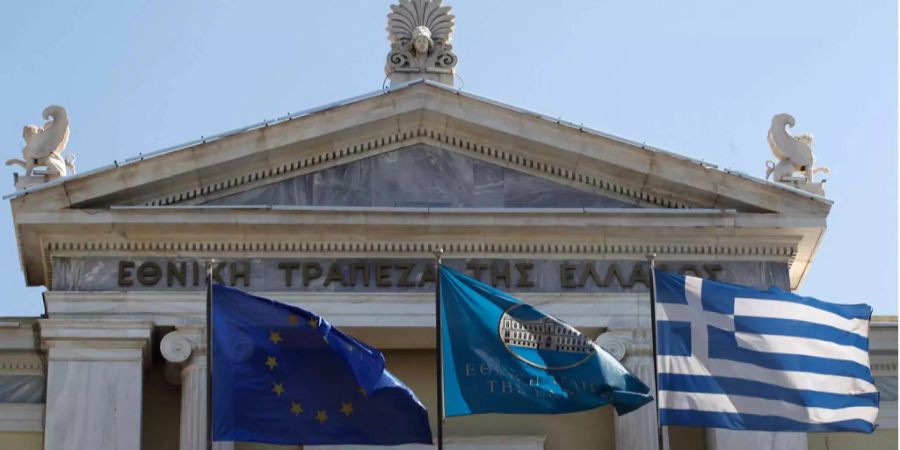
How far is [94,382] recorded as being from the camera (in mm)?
30469

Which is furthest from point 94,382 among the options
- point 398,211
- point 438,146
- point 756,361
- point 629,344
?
point 756,361

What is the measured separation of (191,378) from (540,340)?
16.3 feet

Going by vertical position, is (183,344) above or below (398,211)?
below

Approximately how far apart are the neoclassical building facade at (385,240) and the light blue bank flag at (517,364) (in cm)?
321

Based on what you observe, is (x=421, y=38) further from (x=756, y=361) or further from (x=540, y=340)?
(x=756, y=361)

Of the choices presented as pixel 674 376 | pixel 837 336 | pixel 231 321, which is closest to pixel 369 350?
pixel 231 321

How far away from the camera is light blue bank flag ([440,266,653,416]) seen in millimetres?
27422

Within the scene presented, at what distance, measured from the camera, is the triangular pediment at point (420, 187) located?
31.7 metres

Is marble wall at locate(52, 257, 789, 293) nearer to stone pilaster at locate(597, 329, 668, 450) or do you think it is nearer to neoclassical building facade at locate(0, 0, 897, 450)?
neoclassical building facade at locate(0, 0, 897, 450)

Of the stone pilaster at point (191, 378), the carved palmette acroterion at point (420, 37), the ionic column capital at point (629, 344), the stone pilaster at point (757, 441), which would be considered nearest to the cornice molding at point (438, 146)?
the carved palmette acroterion at point (420, 37)

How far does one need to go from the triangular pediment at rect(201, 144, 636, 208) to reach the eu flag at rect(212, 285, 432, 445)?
4117mm

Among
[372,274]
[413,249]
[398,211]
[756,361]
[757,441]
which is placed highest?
[398,211]

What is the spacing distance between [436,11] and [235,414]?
756cm

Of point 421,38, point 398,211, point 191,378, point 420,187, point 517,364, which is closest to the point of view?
point 517,364
